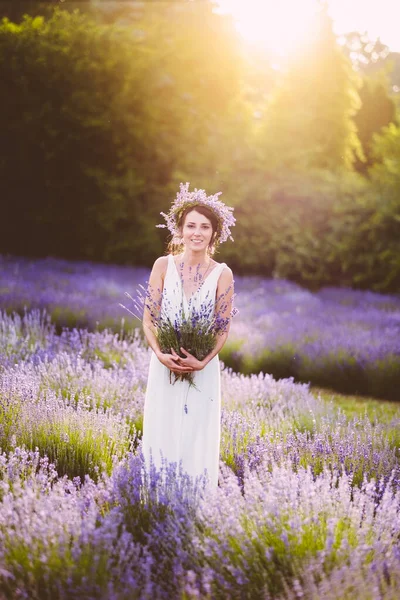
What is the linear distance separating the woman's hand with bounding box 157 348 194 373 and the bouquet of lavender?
0.03m

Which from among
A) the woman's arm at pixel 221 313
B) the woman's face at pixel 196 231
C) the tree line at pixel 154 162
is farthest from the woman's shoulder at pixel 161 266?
the tree line at pixel 154 162

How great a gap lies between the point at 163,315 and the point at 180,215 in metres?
0.56

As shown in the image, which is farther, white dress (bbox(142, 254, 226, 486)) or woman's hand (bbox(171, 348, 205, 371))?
white dress (bbox(142, 254, 226, 486))

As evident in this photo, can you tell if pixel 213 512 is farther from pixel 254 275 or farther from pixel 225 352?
pixel 254 275

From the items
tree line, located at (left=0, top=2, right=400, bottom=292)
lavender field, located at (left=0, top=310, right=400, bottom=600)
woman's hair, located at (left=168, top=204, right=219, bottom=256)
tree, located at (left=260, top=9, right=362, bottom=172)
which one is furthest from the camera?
tree, located at (left=260, top=9, right=362, bottom=172)

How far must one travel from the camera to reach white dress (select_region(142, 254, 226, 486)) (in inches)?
119

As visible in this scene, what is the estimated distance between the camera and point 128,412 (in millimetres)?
4152

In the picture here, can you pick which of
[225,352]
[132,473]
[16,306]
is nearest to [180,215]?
[132,473]

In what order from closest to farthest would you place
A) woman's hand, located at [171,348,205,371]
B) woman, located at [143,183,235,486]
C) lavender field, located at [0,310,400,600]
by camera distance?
lavender field, located at [0,310,400,600], woman's hand, located at [171,348,205,371], woman, located at [143,183,235,486]

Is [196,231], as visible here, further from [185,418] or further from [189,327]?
[185,418]

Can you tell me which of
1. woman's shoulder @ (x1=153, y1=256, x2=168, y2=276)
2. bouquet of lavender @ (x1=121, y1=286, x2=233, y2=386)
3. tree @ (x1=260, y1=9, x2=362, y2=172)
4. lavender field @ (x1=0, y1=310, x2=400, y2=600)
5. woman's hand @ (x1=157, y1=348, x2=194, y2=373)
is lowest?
lavender field @ (x1=0, y1=310, x2=400, y2=600)

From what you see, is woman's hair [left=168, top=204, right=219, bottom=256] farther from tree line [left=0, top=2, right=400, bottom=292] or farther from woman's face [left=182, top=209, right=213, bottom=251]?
tree line [left=0, top=2, right=400, bottom=292]

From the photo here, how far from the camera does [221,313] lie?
3.05 metres

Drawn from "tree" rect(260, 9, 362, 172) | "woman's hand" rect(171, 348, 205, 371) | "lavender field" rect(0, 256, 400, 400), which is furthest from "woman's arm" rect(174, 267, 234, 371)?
"tree" rect(260, 9, 362, 172)
